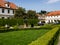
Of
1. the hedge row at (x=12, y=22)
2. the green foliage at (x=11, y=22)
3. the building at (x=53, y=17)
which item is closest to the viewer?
the green foliage at (x=11, y=22)

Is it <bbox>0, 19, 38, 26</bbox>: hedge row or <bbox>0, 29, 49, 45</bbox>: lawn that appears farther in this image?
<bbox>0, 19, 38, 26</bbox>: hedge row

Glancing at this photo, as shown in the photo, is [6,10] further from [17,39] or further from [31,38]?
[17,39]

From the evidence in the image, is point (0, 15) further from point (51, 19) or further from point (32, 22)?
point (51, 19)

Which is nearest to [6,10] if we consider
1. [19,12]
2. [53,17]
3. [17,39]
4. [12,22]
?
[19,12]

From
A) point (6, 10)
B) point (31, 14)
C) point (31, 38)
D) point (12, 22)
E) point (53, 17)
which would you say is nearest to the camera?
point (31, 38)

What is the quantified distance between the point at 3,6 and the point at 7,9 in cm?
196

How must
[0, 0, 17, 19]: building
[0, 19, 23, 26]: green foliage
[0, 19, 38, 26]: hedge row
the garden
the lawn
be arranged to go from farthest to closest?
1. [0, 0, 17, 19]: building
2. [0, 19, 38, 26]: hedge row
3. [0, 19, 23, 26]: green foliage
4. the lawn
5. the garden

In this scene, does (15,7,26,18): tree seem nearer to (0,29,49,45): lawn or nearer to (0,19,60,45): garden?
(0,19,60,45): garden

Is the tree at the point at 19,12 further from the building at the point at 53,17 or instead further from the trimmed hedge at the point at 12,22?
the building at the point at 53,17

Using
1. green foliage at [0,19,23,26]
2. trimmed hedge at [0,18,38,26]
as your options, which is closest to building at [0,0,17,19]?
trimmed hedge at [0,18,38,26]

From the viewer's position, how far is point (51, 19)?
335 feet

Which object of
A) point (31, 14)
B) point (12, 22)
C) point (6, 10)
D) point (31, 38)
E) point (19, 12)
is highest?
point (6, 10)

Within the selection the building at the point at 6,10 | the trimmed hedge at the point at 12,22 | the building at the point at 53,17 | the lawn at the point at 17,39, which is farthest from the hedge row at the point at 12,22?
the building at the point at 53,17

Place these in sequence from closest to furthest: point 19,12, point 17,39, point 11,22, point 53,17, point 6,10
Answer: point 17,39, point 11,22, point 6,10, point 19,12, point 53,17
